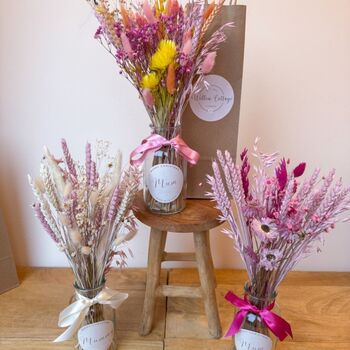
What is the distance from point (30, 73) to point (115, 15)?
0.41 meters

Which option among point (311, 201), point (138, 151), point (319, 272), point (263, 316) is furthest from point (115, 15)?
point (319, 272)

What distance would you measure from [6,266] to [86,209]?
0.51 m

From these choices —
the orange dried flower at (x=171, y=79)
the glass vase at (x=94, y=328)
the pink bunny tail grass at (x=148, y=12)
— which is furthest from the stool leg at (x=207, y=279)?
the pink bunny tail grass at (x=148, y=12)

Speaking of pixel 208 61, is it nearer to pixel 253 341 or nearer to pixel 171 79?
pixel 171 79

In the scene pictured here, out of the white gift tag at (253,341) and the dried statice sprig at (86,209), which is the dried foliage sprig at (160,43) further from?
the white gift tag at (253,341)

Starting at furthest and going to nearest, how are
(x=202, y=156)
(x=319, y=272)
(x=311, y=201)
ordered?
(x=319, y=272)
(x=202, y=156)
(x=311, y=201)

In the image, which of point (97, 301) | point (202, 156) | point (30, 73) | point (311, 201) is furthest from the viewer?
point (30, 73)

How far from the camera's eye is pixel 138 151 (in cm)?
79

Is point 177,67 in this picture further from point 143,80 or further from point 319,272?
point 319,272

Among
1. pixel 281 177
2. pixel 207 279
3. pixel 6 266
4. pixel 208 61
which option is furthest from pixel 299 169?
pixel 6 266

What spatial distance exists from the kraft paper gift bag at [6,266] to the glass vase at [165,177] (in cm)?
47

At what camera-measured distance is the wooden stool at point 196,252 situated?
2.65 feet

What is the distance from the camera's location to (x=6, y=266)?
41.7 inches

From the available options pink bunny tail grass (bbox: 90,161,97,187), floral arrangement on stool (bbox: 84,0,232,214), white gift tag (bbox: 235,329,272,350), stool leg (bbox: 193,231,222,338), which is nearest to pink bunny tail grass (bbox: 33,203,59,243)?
pink bunny tail grass (bbox: 90,161,97,187)
